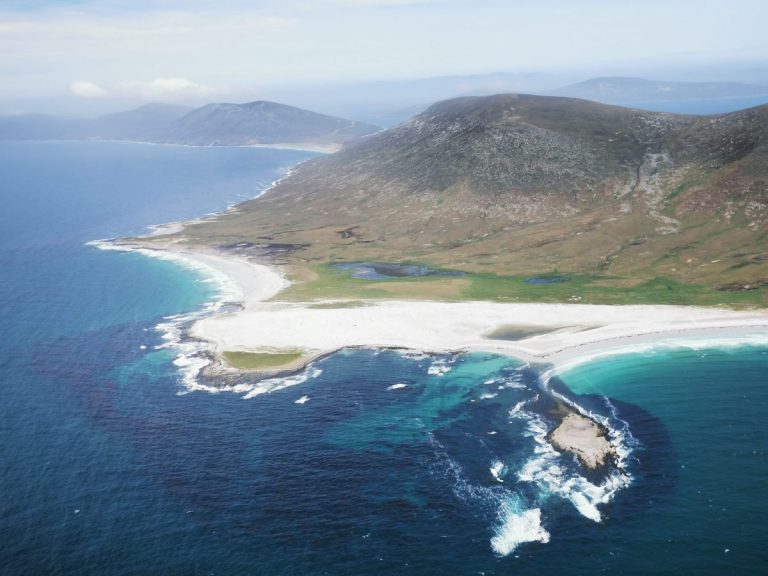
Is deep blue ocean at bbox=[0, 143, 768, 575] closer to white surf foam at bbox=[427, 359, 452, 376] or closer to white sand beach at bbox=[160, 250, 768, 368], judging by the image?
white surf foam at bbox=[427, 359, 452, 376]

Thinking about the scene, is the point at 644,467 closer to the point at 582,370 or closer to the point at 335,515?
the point at 582,370

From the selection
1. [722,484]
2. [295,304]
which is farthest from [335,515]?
[295,304]

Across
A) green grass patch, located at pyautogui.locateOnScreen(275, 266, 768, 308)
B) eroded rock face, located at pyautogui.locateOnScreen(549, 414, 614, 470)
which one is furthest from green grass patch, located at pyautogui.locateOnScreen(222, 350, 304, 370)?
eroded rock face, located at pyautogui.locateOnScreen(549, 414, 614, 470)

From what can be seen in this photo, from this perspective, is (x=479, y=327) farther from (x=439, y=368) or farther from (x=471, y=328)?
(x=439, y=368)

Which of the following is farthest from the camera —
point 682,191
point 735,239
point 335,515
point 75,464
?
point 682,191

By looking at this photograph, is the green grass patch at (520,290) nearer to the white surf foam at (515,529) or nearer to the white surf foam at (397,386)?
the white surf foam at (397,386)
